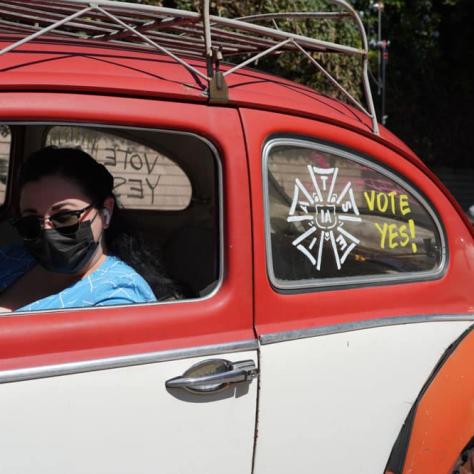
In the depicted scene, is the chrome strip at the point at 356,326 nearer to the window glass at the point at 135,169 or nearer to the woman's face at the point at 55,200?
the woman's face at the point at 55,200

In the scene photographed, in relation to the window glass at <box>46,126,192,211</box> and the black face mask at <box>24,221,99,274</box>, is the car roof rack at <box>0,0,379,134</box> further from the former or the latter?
the black face mask at <box>24,221,99,274</box>

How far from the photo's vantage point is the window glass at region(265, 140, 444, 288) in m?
2.18

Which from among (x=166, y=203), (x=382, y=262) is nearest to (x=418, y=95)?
(x=166, y=203)

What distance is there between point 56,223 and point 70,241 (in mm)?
68

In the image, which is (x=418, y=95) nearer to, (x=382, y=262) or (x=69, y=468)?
(x=382, y=262)

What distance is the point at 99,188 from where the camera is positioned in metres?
2.26

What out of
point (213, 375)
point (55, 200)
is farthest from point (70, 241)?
point (213, 375)

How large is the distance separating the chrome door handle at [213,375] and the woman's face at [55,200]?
1.87ft

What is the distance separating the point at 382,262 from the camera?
241 cm

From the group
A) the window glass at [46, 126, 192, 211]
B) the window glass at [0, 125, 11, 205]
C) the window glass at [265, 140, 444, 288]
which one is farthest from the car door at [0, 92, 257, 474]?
the window glass at [0, 125, 11, 205]

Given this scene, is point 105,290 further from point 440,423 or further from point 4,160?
point 4,160

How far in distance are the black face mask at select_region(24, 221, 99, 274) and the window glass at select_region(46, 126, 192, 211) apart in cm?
67

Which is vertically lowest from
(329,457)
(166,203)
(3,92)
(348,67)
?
(329,457)

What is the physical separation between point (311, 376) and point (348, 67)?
6619mm
